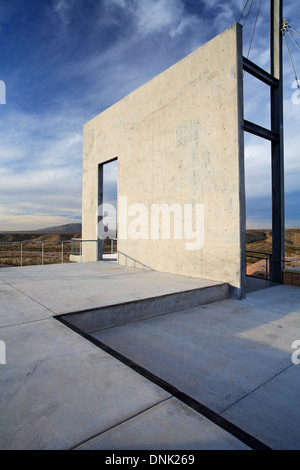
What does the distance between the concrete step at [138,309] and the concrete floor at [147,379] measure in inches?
3.6

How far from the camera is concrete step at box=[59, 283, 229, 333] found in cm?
→ 258

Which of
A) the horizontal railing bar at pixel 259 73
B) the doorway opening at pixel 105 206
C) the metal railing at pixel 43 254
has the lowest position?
the metal railing at pixel 43 254

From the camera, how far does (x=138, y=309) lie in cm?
301

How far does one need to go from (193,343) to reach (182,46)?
6.07 meters

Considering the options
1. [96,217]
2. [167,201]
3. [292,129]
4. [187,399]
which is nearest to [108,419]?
[187,399]

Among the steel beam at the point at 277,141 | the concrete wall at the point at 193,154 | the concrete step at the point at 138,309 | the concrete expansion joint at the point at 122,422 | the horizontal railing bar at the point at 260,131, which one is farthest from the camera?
the steel beam at the point at 277,141

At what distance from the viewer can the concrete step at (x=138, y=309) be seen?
8.46 feet

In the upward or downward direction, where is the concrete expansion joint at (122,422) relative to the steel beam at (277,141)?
downward

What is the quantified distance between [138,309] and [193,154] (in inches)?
128

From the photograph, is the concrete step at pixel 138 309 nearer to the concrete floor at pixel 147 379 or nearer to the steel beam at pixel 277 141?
the concrete floor at pixel 147 379

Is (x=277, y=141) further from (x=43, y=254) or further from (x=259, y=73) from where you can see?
(x=43, y=254)

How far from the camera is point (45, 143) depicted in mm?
9414

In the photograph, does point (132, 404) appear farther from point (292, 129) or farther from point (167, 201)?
point (292, 129)

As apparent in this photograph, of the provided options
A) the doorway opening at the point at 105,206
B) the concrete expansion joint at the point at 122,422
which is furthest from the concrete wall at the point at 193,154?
the concrete expansion joint at the point at 122,422
